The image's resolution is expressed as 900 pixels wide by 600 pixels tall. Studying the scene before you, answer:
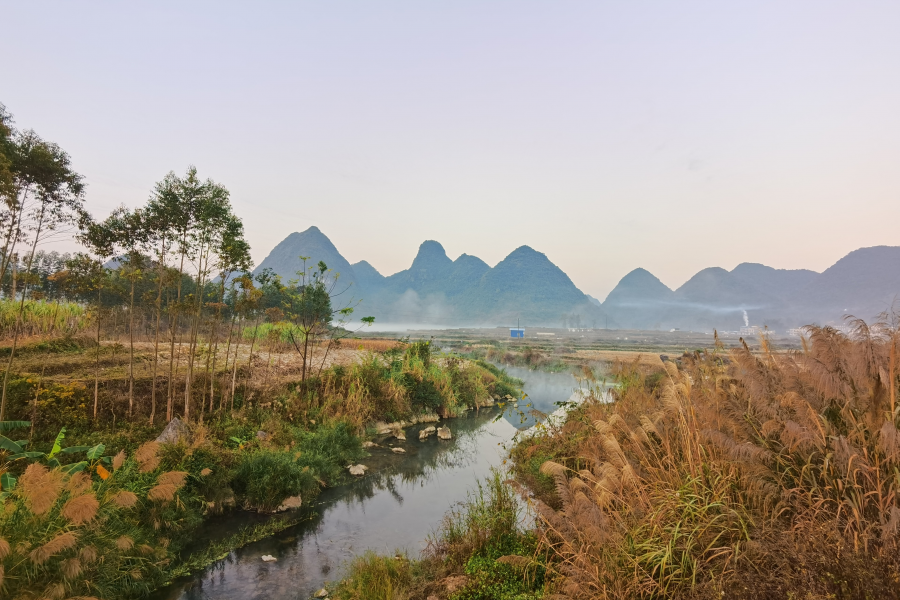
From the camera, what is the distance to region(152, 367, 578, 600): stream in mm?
6048

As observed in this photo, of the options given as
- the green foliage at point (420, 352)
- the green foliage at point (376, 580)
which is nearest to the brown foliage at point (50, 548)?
the green foliage at point (376, 580)

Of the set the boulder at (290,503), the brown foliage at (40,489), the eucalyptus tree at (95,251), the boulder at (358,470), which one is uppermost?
the eucalyptus tree at (95,251)

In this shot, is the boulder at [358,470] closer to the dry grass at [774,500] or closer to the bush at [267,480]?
the bush at [267,480]

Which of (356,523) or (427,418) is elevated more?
(356,523)

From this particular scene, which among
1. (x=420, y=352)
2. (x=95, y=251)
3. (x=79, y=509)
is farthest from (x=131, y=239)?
(x=420, y=352)

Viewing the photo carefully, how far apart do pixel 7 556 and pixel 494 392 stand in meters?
21.4

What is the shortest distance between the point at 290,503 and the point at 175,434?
283 centimetres

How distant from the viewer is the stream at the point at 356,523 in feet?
19.8

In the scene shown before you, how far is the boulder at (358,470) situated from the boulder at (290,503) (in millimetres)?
2030

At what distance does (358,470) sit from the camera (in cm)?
1091

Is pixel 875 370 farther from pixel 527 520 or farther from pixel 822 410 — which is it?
pixel 527 520

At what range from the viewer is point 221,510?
815 cm

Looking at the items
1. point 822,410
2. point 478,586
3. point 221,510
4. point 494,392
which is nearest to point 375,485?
point 221,510

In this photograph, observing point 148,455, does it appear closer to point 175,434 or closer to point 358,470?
point 175,434
